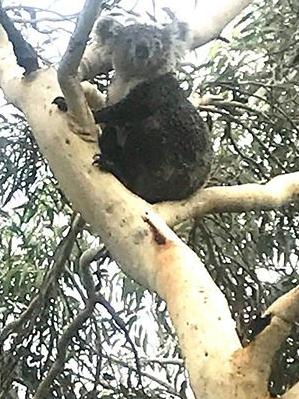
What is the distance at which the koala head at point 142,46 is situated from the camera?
→ 5.83 feet

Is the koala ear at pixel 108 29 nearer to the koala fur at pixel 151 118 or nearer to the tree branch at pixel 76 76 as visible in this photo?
the koala fur at pixel 151 118

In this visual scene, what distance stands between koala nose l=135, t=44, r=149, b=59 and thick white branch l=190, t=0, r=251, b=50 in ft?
0.36

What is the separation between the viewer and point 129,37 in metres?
1.79

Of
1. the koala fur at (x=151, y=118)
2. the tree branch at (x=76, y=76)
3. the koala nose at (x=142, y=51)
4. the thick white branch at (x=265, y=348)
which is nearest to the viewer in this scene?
the thick white branch at (x=265, y=348)

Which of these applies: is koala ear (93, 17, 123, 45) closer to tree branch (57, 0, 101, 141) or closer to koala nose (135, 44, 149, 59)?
koala nose (135, 44, 149, 59)

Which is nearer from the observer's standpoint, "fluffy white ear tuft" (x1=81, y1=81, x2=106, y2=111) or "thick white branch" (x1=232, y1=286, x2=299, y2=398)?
"thick white branch" (x1=232, y1=286, x2=299, y2=398)

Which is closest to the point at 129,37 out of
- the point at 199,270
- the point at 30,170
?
the point at 30,170

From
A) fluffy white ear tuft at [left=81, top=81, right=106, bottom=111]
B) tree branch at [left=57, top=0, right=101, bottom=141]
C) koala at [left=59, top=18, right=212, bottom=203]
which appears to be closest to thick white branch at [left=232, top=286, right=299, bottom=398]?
tree branch at [left=57, top=0, right=101, bottom=141]

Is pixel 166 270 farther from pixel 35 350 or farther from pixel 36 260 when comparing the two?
pixel 36 260

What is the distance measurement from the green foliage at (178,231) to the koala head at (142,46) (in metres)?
0.15

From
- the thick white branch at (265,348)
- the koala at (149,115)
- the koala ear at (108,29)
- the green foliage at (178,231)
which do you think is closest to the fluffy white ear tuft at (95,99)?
the koala at (149,115)

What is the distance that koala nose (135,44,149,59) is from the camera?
1.77 m

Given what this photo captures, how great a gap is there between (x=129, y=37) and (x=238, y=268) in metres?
0.57

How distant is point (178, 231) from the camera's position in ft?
6.25
